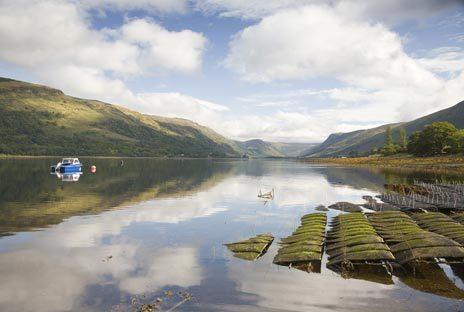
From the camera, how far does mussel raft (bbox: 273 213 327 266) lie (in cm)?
3428

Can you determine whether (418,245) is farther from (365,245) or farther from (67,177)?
(67,177)

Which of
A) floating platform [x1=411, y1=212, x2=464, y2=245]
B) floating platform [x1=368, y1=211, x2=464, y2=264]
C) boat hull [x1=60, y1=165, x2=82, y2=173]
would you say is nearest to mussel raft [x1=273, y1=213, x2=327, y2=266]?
floating platform [x1=368, y1=211, x2=464, y2=264]

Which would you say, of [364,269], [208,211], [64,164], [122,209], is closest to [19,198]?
[122,209]

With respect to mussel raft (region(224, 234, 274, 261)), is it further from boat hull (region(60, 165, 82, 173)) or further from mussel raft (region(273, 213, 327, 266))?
boat hull (region(60, 165, 82, 173))

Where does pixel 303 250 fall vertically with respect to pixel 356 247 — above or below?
below

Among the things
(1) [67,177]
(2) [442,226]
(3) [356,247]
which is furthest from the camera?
(1) [67,177]

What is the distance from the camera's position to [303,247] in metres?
36.3

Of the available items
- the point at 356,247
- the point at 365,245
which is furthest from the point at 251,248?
the point at 365,245

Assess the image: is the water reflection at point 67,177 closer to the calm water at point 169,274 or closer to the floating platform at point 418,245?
the calm water at point 169,274

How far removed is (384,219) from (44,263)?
129 feet

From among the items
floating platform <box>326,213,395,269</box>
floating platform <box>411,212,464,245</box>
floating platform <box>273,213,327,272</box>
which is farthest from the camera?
floating platform <box>411,212,464,245</box>

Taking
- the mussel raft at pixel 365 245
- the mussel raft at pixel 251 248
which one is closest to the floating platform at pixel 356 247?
the mussel raft at pixel 365 245

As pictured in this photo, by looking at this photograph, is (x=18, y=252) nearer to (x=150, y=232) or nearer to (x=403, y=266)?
(x=150, y=232)

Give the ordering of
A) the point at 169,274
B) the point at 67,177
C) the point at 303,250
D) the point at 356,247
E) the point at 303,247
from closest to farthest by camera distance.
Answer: the point at 169,274, the point at 356,247, the point at 303,250, the point at 303,247, the point at 67,177
